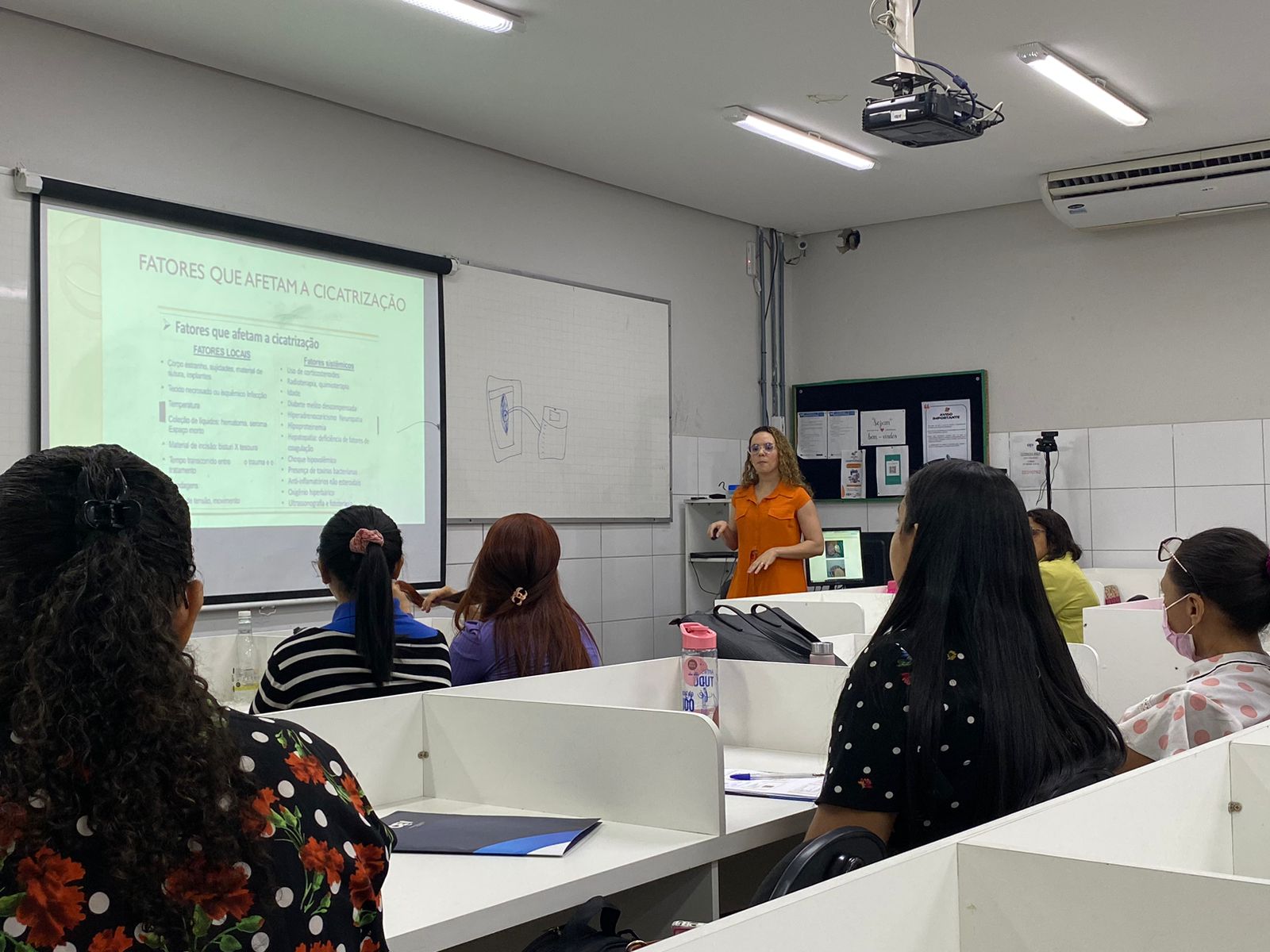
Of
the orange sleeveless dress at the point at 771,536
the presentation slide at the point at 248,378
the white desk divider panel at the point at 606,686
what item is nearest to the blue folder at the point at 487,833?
the white desk divider panel at the point at 606,686

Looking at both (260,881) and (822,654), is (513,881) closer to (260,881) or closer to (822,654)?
(260,881)

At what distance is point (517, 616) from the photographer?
9.70 feet

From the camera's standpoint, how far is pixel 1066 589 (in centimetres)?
408

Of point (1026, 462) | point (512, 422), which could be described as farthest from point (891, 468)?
point (512, 422)

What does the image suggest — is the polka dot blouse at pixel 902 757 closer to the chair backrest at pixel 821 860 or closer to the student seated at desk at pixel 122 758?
the chair backrest at pixel 821 860

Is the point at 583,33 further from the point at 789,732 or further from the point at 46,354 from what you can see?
the point at 789,732

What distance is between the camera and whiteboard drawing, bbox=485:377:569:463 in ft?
17.7

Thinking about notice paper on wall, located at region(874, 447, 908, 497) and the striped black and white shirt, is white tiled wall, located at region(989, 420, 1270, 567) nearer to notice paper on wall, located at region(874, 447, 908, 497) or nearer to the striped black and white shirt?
notice paper on wall, located at region(874, 447, 908, 497)

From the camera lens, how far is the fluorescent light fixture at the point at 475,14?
3.90m

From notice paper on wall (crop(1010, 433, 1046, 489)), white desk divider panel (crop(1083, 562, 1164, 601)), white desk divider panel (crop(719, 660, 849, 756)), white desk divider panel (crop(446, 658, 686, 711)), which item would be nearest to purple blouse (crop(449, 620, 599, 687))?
white desk divider panel (crop(446, 658, 686, 711))

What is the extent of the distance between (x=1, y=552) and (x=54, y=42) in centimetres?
352

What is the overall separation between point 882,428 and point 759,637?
4.13m

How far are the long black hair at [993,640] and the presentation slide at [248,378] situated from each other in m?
2.97

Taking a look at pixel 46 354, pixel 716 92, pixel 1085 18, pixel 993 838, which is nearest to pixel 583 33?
pixel 716 92
